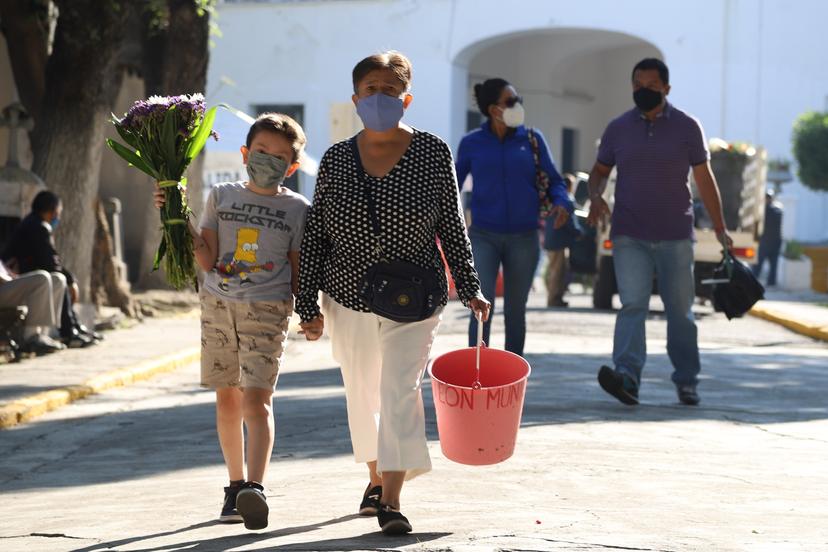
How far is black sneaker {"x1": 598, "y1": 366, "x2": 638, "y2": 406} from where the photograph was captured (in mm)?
9750

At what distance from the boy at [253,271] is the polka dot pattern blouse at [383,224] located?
0.22 metres

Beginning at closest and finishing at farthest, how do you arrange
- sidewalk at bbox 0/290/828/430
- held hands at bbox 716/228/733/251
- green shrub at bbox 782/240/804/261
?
held hands at bbox 716/228/733/251 → sidewalk at bbox 0/290/828/430 → green shrub at bbox 782/240/804/261

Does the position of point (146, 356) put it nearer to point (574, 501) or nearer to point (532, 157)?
point (532, 157)

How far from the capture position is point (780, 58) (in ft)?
116

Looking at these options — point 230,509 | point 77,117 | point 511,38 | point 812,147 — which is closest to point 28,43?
point 77,117

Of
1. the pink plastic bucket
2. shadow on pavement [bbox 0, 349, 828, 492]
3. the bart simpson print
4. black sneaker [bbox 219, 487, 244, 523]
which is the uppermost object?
the bart simpson print

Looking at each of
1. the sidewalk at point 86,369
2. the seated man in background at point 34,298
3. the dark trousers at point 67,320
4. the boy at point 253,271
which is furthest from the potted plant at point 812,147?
the boy at point 253,271

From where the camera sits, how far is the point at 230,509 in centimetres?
626

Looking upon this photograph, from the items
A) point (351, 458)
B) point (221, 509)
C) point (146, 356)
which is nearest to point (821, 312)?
point (146, 356)

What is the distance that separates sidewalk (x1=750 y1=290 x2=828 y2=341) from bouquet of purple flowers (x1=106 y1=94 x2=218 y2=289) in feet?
36.9

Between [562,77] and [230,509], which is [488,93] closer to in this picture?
[230,509]

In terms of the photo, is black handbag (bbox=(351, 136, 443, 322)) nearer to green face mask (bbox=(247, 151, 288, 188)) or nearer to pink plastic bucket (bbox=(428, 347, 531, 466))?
pink plastic bucket (bbox=(428, 347, 531, 466))

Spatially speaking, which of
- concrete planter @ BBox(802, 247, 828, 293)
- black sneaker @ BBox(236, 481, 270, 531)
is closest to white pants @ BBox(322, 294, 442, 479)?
black sneaker @ BBox(236, 481, 270, 531)

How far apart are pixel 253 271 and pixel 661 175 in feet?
13.3
